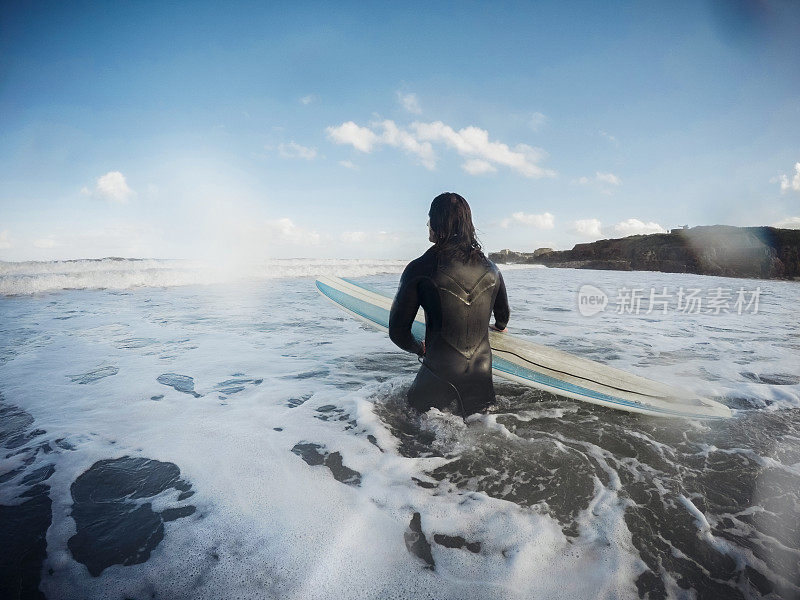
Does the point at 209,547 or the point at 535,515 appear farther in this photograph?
the point at 535,515

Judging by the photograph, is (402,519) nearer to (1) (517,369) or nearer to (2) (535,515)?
(2) (535,515)

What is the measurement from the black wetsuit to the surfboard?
703mm

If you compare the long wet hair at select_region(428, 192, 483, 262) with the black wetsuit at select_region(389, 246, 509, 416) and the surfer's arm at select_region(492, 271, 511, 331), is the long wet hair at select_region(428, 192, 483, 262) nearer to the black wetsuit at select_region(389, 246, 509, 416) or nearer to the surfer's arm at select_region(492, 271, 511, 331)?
the black wetsuit at select_region(389, 246, 509, 416)

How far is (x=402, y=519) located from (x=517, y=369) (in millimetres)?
1934

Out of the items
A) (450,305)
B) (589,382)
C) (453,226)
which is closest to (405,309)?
(450,305)

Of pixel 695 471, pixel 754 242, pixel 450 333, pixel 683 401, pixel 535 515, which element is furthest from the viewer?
pixel 754 242

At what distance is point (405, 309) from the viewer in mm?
2469

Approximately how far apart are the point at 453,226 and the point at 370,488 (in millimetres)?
1878

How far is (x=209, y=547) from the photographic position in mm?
1651

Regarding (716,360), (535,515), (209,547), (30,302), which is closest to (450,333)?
(535,515)

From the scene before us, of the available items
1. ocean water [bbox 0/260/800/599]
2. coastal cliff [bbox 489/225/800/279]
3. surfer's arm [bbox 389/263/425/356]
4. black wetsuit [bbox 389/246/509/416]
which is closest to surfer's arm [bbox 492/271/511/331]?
black wetsuit [bbox 389/246/509/416]

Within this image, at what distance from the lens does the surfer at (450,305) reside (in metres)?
2.39

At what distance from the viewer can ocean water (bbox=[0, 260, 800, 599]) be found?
1.52 m

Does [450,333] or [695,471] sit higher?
[450,333]
